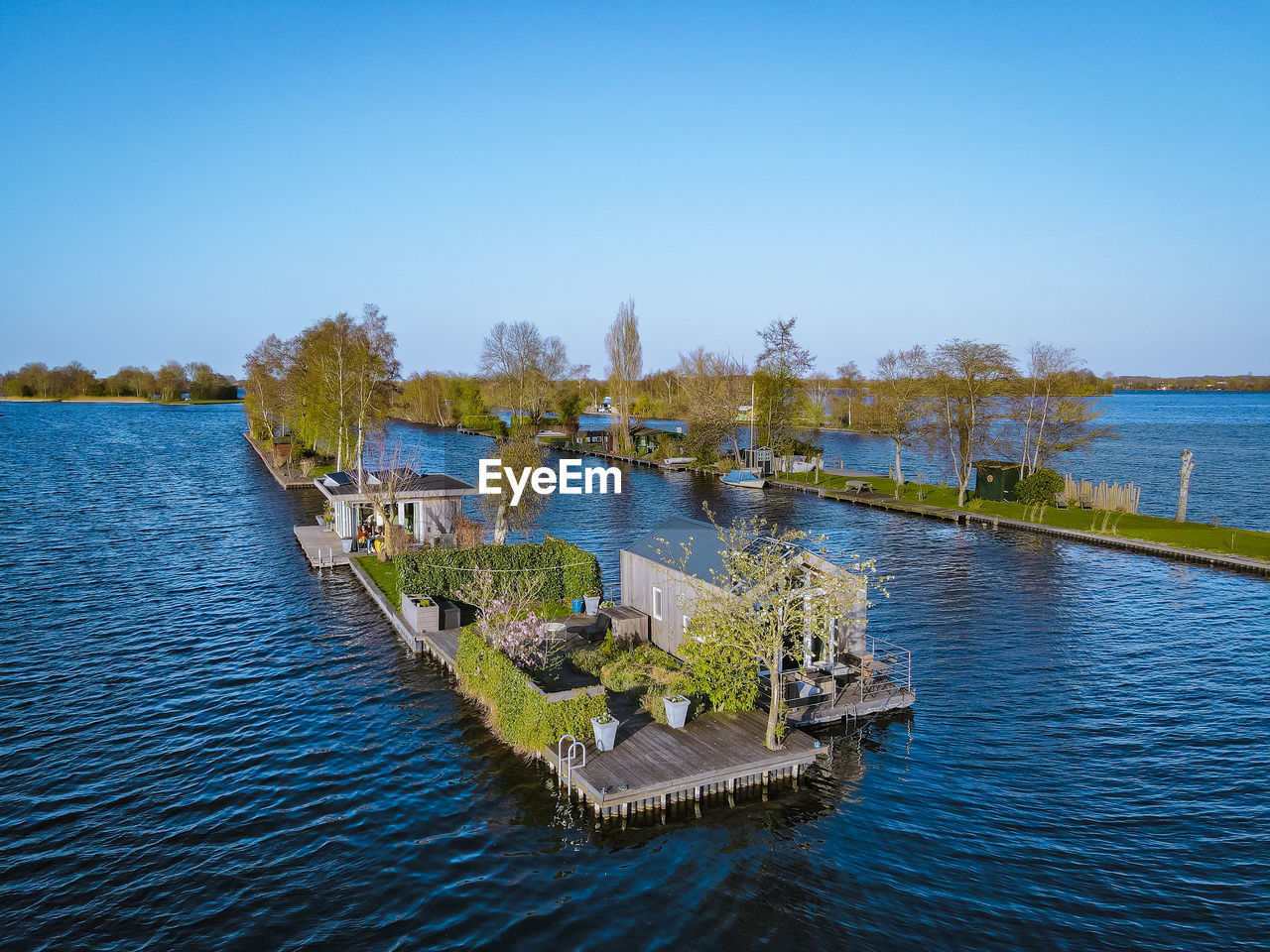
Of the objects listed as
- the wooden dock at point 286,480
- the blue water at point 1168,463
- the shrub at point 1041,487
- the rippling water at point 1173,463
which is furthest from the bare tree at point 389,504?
the rippling water at point 1173,463

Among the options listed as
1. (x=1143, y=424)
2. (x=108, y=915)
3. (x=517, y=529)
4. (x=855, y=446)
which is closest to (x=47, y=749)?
(x=108, y=915)

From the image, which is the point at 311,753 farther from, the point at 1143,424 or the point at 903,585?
the point at 1143,424

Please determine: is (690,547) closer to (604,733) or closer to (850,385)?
Result: (604,733)

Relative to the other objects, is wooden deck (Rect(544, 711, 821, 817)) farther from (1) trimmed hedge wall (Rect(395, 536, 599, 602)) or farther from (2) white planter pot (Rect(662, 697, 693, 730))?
(1) trimmed hedge wall (Rect(395, 536, 599, 602))

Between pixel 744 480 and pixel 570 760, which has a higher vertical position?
pixel 744 480

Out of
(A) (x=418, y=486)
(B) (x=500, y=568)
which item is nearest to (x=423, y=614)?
(B) (x=500, y=568)

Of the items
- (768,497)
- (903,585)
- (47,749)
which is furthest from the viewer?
(768,497)
